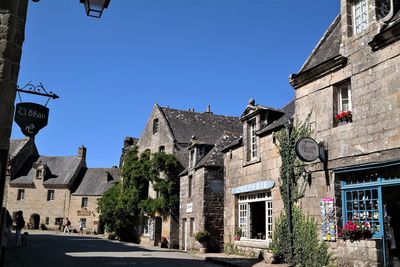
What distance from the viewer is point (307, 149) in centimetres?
1145

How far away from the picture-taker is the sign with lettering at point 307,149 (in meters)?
11.3

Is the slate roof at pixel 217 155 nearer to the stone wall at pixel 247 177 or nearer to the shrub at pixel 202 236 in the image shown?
the stone wall at pixel 247 177

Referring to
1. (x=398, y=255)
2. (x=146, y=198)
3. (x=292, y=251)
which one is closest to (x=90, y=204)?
(x=146, y=198)

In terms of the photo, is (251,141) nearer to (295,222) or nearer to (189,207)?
(295,222)

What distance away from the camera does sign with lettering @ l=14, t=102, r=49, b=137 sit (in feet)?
24.0

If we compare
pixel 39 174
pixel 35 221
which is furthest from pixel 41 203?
pixel 39 174

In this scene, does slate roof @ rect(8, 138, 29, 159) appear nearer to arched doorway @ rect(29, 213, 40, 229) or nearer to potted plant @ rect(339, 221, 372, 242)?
arched doorway @ rect(29, 213, 40, 229)

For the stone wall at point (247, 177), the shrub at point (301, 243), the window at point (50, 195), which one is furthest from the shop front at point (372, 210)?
the window at point (50, 195)

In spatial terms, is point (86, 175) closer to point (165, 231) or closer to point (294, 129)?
point (165, 231)

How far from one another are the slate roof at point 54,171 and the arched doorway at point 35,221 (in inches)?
146

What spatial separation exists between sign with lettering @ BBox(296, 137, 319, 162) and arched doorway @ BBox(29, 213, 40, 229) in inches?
1707

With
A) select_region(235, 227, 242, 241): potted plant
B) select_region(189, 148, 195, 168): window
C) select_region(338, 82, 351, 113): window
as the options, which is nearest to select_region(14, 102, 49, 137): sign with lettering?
select_region(338, 82, 351, 113): window

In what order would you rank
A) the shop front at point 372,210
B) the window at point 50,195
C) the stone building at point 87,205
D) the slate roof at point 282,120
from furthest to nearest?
the window at point 50,195 < the stone building at point 87,205 < the slate roof at point 282,120 < the shop front at point 372,210

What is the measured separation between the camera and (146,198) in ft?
94.4
